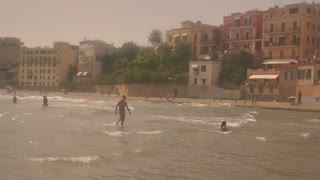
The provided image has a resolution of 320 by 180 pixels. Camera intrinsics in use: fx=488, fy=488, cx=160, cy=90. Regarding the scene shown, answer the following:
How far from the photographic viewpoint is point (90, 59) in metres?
123

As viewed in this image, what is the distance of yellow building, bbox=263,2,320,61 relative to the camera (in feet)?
236

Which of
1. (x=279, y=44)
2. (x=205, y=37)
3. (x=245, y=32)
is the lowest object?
(x=279, y=44)

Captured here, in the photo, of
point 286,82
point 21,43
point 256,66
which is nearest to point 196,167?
point 286,82

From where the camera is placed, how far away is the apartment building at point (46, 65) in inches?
5138

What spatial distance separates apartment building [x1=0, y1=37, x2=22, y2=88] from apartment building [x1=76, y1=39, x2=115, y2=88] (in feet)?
110

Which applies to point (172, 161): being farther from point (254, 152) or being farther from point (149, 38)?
point (149, 38)

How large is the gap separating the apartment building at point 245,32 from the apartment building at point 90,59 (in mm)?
44776

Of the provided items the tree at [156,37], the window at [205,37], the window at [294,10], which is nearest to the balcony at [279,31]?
the window at [294,10]

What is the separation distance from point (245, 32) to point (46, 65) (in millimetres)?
68105

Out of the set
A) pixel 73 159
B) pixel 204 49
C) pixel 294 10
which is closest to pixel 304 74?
pixel 294 10

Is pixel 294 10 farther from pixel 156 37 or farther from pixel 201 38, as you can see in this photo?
pixel 156 37

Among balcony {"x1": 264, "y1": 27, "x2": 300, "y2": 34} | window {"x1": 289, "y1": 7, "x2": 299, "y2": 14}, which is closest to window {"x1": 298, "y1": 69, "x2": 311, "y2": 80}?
balcony {"x1": 264, "y1": 27, "x2": 300, "y2": 34}

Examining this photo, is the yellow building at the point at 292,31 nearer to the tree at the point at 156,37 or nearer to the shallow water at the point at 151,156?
the tree at the point at 156,37

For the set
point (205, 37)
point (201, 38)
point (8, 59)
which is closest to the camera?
point (205, 37)
